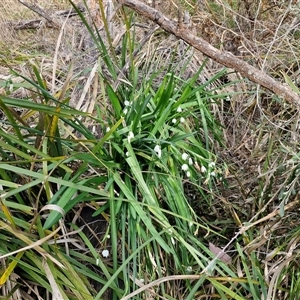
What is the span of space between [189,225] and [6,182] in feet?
1.96

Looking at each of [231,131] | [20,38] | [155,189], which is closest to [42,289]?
[155,189]

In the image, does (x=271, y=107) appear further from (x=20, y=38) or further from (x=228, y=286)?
(x=20, y=38)

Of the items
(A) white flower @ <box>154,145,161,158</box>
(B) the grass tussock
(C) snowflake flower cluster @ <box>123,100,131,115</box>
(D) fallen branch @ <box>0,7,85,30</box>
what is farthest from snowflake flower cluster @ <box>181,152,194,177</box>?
(D) fallen branch @ <box>0,7,85,30</box>

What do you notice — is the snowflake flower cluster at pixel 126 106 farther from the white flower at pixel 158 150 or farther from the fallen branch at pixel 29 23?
the fallen branch at pixel 29 23

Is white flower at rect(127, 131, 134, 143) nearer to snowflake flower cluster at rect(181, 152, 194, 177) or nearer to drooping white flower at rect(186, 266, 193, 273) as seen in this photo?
snowflake flower cluster at rect(181, 152, 194, 177)

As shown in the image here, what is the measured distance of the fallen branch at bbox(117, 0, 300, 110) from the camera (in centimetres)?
142

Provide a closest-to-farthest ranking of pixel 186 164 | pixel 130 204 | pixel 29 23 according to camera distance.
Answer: pixel 130 204
pixel 186 164
pixel 29 23

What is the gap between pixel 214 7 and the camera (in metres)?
3.02

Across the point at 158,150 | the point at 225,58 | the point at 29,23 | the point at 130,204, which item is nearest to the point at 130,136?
the point at 158,150

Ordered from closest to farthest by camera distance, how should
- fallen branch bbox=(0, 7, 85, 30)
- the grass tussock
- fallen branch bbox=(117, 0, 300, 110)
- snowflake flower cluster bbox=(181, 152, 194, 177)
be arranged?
the grass tussock
fallen branch bbox=(117, 0, 300, 110)
snowflake flower cluster bbox=(181, 152, 194, 177)
fallen branch bbox=(0, 7, 85, 30)

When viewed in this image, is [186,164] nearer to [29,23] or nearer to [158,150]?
[158,150]

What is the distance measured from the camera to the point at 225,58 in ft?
4.81

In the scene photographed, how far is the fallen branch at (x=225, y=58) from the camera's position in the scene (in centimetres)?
142

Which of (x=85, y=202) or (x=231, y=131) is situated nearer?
(x=85, y=202)
